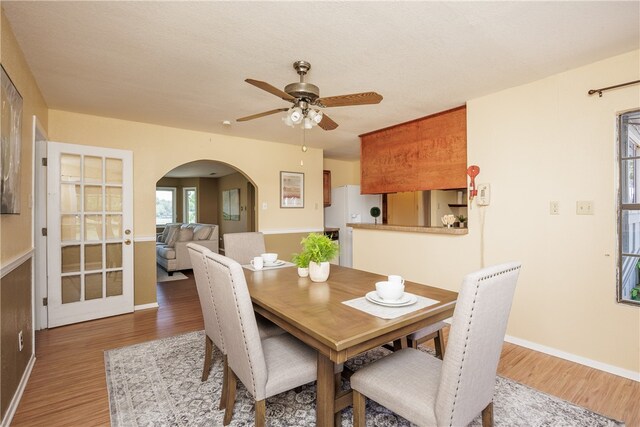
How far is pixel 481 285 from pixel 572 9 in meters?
1.72

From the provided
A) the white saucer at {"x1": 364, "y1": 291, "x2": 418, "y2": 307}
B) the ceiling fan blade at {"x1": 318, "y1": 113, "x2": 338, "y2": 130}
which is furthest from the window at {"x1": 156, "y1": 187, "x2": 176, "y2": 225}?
the white saucer at {"x1": 364, "y1": 291, "x2": 418, "y2": 307}

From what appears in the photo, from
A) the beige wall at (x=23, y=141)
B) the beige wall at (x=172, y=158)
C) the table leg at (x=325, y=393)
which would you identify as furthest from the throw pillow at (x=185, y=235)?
the table leg at (x=325, y=393)

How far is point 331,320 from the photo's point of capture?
4.39ft

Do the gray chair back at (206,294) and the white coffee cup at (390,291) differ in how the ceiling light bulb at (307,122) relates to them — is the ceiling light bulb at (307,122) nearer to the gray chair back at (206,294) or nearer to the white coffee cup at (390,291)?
the gray chair back at (206,294)

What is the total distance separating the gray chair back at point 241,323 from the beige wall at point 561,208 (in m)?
2.45

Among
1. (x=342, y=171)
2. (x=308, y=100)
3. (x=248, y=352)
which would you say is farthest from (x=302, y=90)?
(x=342, y=171)

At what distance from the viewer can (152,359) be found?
2.46 m

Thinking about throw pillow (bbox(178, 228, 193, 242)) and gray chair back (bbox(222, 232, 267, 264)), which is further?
throw pillow (bbox(178, 228, 193, 242))

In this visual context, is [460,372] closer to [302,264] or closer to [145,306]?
[302,264]

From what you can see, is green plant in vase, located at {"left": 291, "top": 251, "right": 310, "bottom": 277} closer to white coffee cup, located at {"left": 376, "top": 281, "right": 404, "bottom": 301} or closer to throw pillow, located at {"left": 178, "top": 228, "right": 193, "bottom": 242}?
white coffee cup, located at {"left": 376, "top": 281, "right": 404, "bottom": 301}

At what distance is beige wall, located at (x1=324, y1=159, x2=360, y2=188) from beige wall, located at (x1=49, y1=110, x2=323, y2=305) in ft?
3.48

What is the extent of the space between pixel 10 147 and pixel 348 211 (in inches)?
173

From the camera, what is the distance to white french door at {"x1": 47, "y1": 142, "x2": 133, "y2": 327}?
321 centimetres

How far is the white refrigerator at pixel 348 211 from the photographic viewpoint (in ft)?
18.1
